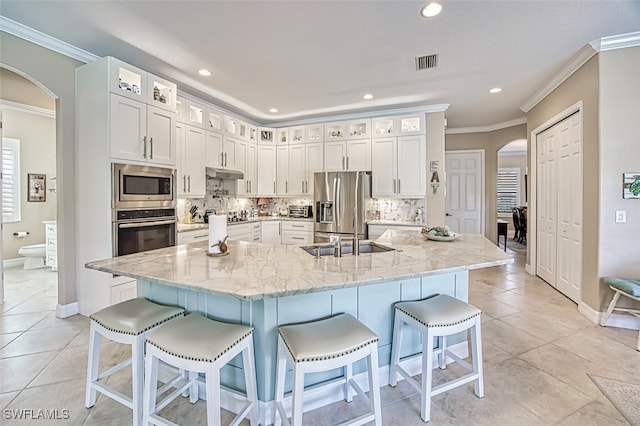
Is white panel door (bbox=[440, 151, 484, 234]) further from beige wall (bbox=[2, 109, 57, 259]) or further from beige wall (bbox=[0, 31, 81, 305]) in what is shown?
beige wall (bbox=[2, 109, 57, 259])

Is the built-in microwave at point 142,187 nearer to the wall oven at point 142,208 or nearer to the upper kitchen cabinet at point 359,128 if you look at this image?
the wall oven at point 142,208

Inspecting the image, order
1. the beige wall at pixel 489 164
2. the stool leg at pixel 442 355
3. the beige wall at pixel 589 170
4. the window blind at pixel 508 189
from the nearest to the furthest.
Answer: the stool leg at pixel 442 355 < the beige wall at pixel 589 170 < the beige wall at pixel 489 164 < the window blind at pixel 508 189

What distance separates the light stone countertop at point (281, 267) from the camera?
141 centimetres

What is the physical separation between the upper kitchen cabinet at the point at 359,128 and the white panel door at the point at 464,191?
2.51 meters

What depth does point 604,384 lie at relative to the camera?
2033mm

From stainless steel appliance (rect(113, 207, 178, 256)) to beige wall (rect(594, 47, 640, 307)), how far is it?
4.65 m

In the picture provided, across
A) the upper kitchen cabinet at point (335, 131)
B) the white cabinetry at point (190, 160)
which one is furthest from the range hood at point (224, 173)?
the upper kitchen cabinet at point (335, 131)

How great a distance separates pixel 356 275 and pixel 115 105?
9.81 feet

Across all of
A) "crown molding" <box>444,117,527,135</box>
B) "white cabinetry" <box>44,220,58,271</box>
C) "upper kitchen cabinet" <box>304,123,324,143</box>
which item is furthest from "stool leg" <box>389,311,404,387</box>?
"white cabinetry" <box>44,220,58,271</box>

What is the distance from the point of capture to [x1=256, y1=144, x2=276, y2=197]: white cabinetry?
18.6ft

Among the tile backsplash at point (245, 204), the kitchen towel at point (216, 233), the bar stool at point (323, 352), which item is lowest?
the bar stool at point (323, 352)

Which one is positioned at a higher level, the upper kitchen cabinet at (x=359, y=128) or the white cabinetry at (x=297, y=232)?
the upper kitchen cabinet at (x=359, y=128)

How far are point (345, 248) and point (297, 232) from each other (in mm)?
2880

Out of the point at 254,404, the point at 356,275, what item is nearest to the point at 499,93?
the point at 356,275
